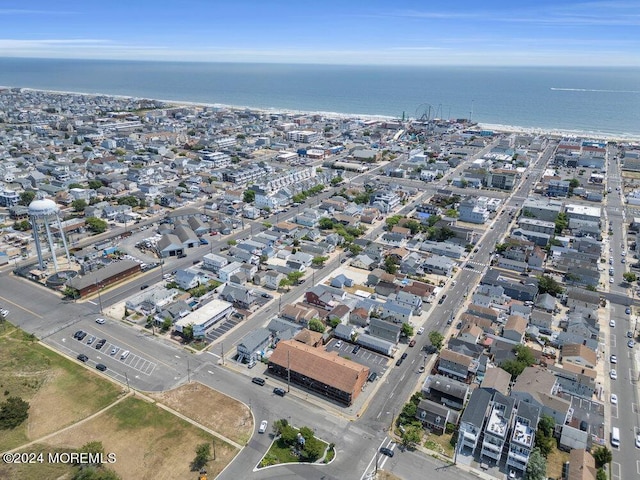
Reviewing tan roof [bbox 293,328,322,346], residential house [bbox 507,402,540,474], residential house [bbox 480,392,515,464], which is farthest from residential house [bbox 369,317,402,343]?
residential house [bbox 507,402,540,474]

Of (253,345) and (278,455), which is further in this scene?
(253,345)

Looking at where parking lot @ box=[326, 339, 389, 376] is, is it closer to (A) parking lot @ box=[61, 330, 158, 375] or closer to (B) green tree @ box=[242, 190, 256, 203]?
(A) parking lot @ box=[61, 330, 158, 375]

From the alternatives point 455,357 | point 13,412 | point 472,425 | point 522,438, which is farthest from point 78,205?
point 522,438

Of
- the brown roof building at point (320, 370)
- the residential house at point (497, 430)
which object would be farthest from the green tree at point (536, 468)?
the brown roof building at point (320, 370)

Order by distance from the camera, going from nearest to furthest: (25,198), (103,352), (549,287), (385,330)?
1. (103,352)
2. (385,330)
3. (549,287)
4. (25,198)

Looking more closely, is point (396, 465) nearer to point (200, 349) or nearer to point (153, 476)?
point (153, 476)

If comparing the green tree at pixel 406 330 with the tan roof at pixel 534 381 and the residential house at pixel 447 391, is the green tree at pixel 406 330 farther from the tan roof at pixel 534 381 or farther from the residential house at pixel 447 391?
the tan roof at pixel 534 381

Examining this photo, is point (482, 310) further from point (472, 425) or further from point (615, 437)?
point (472, 425)

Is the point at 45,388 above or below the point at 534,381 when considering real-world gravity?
below
